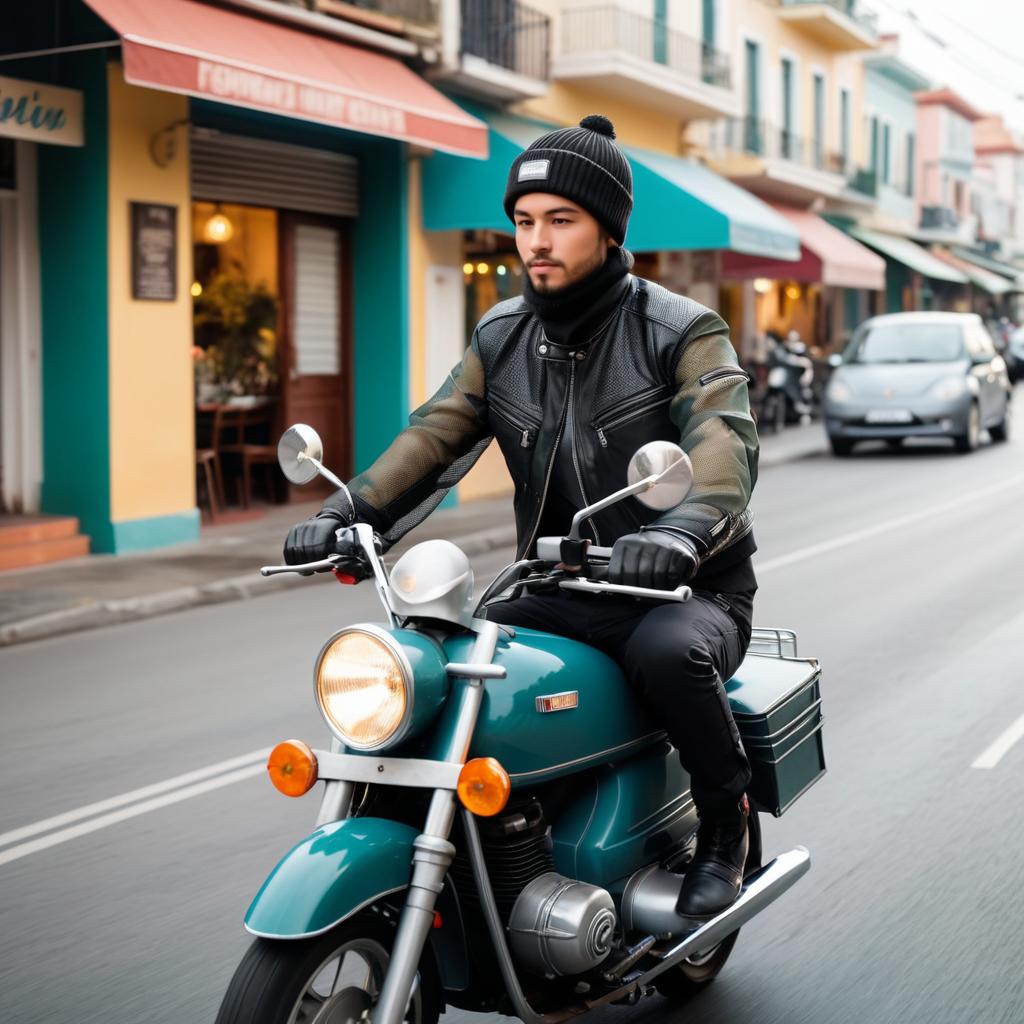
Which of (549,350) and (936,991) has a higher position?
(549,350)

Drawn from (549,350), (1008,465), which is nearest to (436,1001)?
(549,350)

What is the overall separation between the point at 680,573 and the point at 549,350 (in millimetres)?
767

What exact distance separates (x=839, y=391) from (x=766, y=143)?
1114 centimetres

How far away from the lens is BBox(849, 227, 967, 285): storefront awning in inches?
1485

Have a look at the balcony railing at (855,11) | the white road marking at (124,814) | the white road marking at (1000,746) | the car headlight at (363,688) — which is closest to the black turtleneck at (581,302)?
the car headlight at (363,688)

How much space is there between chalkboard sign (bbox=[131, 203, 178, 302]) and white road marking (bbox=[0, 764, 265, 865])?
7.33 metres

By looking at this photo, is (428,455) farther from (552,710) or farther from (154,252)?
(154,252)

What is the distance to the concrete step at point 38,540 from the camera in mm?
11562

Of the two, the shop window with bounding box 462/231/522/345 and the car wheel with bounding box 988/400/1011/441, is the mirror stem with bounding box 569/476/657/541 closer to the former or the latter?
the shop window with bounding box 462/231/522/345

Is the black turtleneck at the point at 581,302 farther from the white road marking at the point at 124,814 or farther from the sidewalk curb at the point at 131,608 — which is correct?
the sidewalk curb at the point at 131,608

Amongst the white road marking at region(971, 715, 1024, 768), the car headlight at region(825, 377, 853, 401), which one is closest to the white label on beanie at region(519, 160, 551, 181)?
the white road marking at region(971, 715, 1024, 768)

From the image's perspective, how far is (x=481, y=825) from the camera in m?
3.05

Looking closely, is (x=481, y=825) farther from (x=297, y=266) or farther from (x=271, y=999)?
(x=297, y=266)

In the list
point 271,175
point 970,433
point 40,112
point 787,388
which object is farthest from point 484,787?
point 787,388
